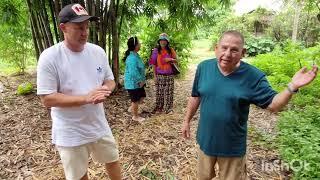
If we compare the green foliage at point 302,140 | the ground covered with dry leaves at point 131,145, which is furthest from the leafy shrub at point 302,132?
the ground covered with dry leaves at point 131,145

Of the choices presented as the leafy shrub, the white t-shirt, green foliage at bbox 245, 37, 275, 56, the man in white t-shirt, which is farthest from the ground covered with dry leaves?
green foliage at bbox 245, 37, 275, 56

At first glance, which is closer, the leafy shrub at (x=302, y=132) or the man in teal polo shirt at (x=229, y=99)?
the man in teal polo shirt at (x=229, y=99)

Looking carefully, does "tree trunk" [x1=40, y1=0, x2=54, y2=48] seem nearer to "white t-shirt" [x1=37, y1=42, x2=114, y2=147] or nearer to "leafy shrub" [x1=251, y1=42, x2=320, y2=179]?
"white t-shirt" [x1=37, y1=42, x2=114, y2=147]

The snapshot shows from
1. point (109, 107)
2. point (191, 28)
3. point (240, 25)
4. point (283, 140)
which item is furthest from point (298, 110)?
point (240, 25)

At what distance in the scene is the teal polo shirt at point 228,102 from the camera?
1.77m

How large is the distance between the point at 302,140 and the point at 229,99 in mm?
1632

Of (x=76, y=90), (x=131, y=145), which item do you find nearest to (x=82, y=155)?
(x=76, y=90)

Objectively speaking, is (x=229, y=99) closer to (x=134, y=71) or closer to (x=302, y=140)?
(x=302, y=140)

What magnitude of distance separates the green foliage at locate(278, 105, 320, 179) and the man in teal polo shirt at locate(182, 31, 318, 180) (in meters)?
0.99

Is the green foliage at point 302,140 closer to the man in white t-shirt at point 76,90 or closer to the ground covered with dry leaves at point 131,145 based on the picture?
the ground covered with dry leaves at point 131,145

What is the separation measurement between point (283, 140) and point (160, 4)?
333 cm

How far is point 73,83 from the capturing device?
1.91 meters

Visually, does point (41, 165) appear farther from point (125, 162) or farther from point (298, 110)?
point (298, 110)

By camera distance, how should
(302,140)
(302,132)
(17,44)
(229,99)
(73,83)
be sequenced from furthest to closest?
(17,44)
(302,132)
(302,140)
(73,83)
(229,99)
